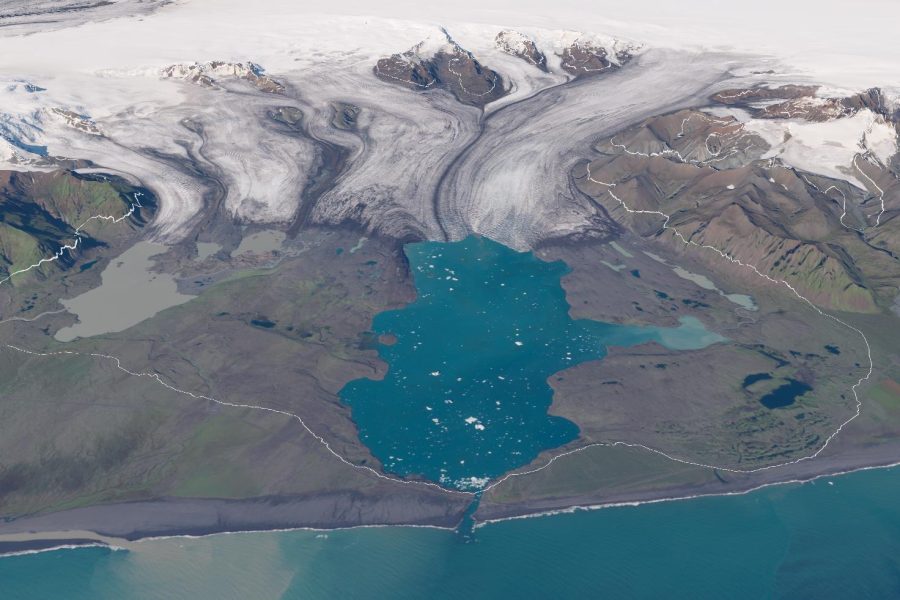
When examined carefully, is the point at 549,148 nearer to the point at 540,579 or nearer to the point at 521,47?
the point at 521,47

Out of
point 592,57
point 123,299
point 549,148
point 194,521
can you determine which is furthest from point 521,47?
point 194,521

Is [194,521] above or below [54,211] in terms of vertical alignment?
below

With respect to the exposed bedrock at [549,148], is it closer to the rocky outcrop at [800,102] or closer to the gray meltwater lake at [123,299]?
the rocky outcrop at [800,102]

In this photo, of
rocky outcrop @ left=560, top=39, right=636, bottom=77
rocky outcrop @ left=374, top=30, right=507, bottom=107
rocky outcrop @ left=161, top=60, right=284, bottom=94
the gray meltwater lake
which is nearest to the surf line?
rocky outcrop @ left=374, top=30, right=507, bottom=107

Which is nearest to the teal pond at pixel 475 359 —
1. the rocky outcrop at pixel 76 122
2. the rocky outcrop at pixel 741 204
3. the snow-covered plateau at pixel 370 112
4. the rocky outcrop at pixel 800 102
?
the snow-covered plateau at pixel 370 112

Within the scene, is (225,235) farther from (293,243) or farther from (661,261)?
(661,261)

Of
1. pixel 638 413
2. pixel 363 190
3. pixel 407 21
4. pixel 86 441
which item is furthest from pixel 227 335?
pixel 407 21
